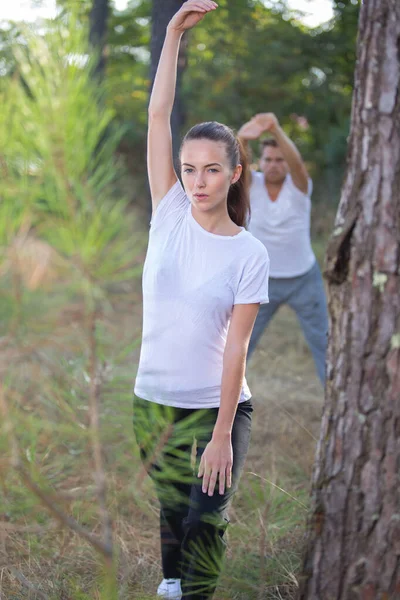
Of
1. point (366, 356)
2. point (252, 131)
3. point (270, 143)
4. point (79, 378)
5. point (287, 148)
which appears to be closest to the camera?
point (79, 378)

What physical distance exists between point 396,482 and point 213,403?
63 centimetres

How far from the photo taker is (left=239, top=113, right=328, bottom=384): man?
4344mm

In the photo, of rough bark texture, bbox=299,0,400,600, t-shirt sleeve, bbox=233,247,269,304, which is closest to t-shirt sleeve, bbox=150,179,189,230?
t-shirt sleeve, bbox=233,247,269,304

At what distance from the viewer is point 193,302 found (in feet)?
6.65

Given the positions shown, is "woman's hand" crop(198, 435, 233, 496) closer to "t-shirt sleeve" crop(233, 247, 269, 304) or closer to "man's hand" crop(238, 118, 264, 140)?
"t-shirt sleeve" crop(233, 247, 269, 304)

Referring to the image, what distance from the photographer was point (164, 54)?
213 cm

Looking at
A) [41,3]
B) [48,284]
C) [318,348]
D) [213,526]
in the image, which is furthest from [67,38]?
[318,348]

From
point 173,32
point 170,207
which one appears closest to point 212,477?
point 170,207

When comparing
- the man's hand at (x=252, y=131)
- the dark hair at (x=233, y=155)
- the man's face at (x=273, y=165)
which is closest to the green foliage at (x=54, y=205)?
the dark hair at (x=233, y=155)

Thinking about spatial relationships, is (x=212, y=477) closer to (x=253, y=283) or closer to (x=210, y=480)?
(x=210, y=480)

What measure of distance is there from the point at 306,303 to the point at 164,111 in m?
2.38

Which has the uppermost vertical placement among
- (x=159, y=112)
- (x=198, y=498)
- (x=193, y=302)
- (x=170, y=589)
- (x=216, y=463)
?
(x=159, y=112)

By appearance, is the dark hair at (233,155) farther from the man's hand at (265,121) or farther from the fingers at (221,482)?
the man's hand at (265,121)

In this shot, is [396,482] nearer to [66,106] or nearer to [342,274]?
[342,274]
